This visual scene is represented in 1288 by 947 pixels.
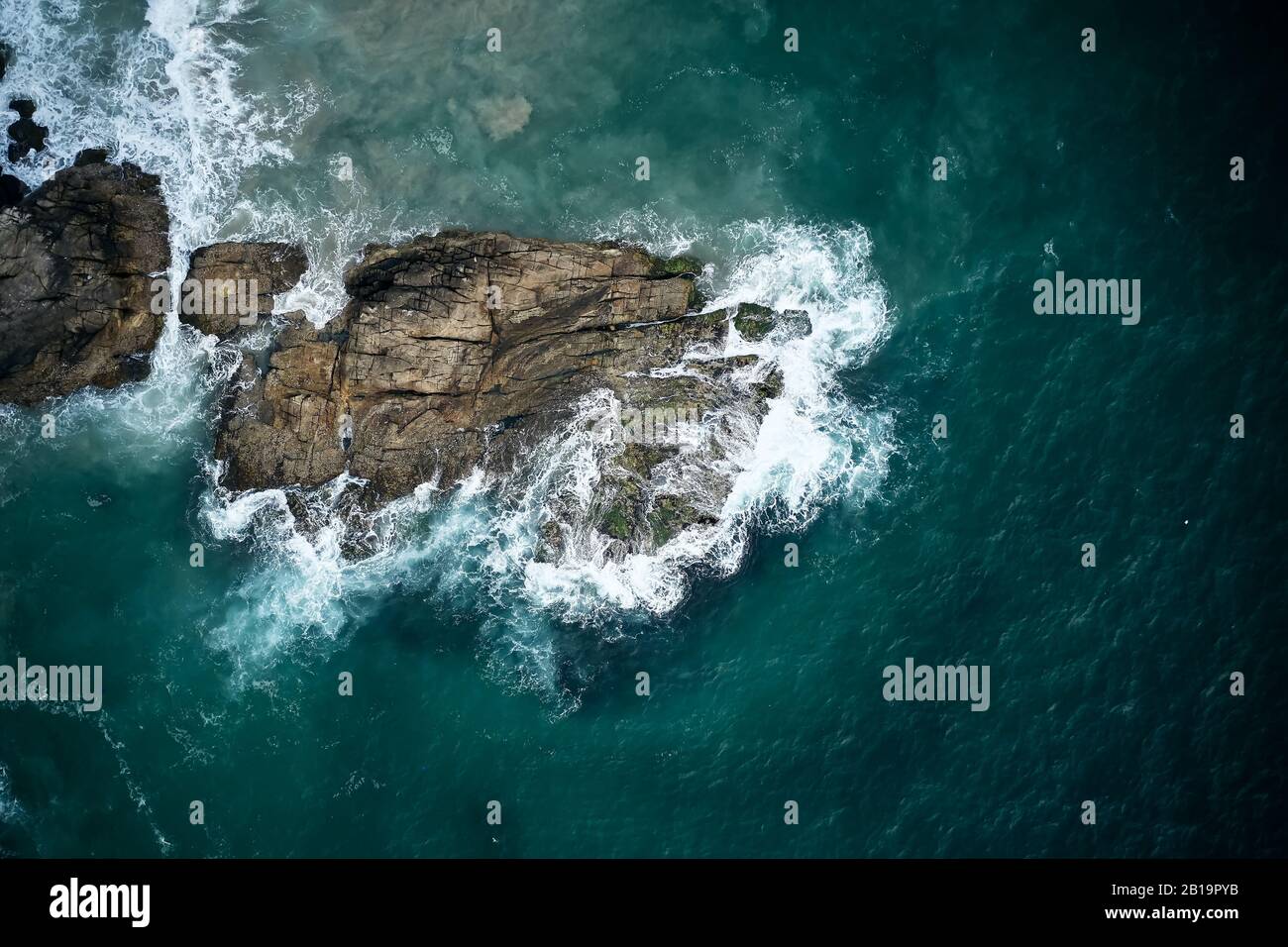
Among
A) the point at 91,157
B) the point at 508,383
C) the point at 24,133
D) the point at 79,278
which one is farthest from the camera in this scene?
the point at 508,383

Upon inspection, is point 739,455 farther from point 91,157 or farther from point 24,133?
point 24,133

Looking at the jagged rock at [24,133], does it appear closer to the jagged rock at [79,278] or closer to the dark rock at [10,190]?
the dark rock at [10,190]

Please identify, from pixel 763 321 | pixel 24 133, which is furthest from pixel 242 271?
pixel 763 321

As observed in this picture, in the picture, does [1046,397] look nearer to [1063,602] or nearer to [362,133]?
[1063,602]

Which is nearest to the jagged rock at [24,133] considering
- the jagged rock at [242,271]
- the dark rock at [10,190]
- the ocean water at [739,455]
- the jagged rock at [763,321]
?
the ocean water at [739,455]
